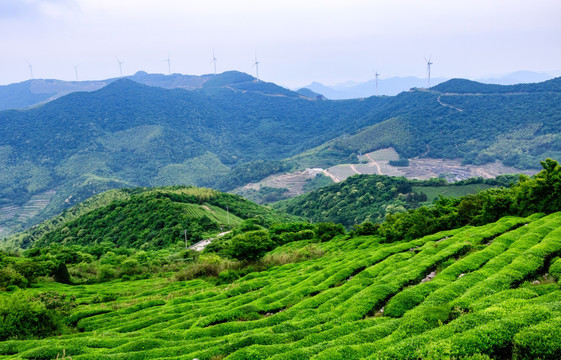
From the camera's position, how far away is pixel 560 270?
22234mm

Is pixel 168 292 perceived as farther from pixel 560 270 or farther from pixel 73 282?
pixel 560 270

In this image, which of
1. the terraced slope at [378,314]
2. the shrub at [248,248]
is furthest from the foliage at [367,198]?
the terraced slope at [378,314]

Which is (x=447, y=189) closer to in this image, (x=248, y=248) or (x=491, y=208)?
(x=491, y=208)

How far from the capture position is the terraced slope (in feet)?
52.6

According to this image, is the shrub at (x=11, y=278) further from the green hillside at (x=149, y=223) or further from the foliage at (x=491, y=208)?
the foliage at (x=491, y=208)

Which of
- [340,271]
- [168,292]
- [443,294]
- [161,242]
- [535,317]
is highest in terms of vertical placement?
[535,317]

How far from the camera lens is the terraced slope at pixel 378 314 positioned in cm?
1605

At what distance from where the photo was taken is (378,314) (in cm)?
2336

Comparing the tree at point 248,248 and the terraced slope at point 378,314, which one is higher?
the terraced slope at point 378,314

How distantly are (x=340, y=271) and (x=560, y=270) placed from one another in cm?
1654

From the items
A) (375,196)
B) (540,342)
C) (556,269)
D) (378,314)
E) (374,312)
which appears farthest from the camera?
(375,196)

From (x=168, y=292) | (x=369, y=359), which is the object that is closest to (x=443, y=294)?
(x=369, y=359)

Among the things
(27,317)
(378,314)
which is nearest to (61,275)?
(27,317)

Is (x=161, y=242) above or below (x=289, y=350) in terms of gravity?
below
